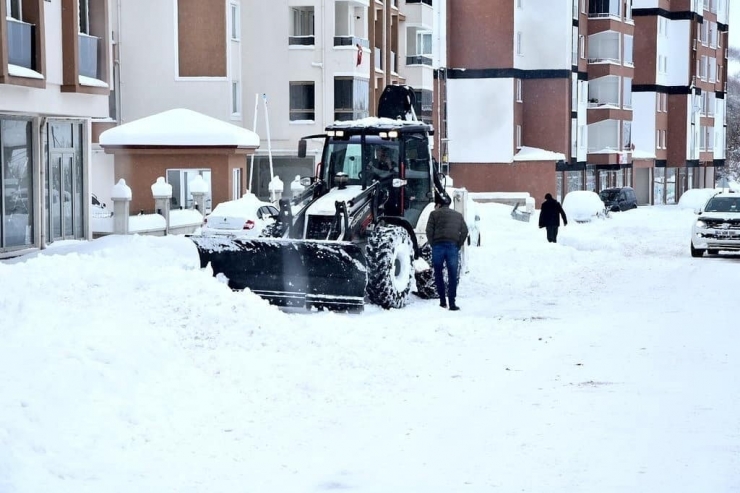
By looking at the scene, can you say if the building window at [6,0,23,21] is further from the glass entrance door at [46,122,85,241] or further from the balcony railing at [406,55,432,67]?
the balcony railing at [406,55,432,67]

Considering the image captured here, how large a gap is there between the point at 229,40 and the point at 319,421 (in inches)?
1542

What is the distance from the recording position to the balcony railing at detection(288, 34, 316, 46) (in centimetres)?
5159

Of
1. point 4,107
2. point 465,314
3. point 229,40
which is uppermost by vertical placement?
point 229,40

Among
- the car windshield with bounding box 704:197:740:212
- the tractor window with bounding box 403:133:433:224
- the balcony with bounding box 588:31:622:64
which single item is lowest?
the car windshield with bounding box 704:197:740:212

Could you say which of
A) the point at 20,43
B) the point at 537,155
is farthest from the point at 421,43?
the point at 20,43

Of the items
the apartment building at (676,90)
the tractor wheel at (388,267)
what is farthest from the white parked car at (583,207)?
the tractor wheel at (388,267)

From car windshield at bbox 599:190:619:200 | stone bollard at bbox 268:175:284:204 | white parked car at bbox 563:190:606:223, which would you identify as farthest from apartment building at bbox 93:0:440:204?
car windshield at bbox 599:190:619:200

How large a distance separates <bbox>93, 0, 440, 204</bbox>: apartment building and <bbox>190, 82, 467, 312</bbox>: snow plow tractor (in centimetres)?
2131

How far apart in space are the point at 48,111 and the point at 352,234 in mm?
11187

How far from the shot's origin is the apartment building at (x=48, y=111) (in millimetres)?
25719

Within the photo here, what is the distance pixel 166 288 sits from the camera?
50.8 feet

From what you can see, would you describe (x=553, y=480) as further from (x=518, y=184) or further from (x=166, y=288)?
(x=518, y=184)

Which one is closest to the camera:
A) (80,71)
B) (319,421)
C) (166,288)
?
Answer: (319,421)

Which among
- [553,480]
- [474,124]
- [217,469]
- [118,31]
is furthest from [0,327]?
[474,124]
